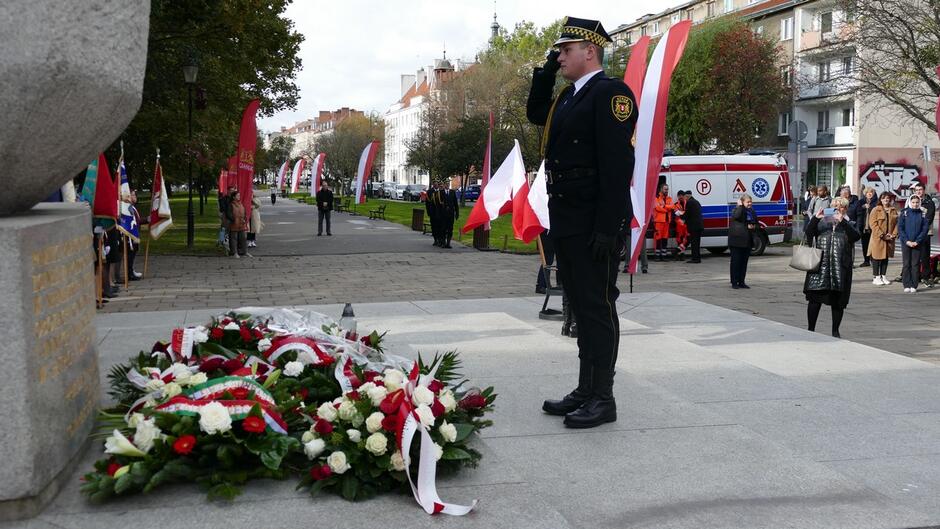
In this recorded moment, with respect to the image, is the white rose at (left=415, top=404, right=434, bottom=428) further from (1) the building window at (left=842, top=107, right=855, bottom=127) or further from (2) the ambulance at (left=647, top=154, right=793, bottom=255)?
(1) the building window at (left=842, top=107, right=855, bottom=127)

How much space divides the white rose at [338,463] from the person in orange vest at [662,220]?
66.5ft

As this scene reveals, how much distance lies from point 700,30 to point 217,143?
32.9 m

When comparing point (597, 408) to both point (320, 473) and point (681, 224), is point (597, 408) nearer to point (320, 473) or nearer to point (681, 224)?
point (320, 473)

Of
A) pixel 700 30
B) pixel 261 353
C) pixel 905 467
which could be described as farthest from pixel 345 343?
pixel 700 30

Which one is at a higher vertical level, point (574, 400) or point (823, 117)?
point (823, 117)

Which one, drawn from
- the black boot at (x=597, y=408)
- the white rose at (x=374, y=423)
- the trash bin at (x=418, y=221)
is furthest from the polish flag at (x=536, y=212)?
the trash bin at (x=418, y=221)

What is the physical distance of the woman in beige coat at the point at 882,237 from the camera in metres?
17.9

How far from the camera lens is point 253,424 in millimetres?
3717

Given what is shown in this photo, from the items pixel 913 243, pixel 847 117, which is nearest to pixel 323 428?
pixel 913 243

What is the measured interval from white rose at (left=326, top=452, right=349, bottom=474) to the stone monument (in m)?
1.05

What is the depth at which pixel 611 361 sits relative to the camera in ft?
16.3

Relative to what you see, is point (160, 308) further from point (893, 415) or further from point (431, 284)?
point (893, 415)

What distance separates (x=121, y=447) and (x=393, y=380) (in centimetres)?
124

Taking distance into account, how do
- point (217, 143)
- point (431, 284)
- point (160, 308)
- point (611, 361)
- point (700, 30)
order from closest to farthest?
point (611, 361), point (160, 308), point (431, 284), point (217, 143), point (700, 30)
